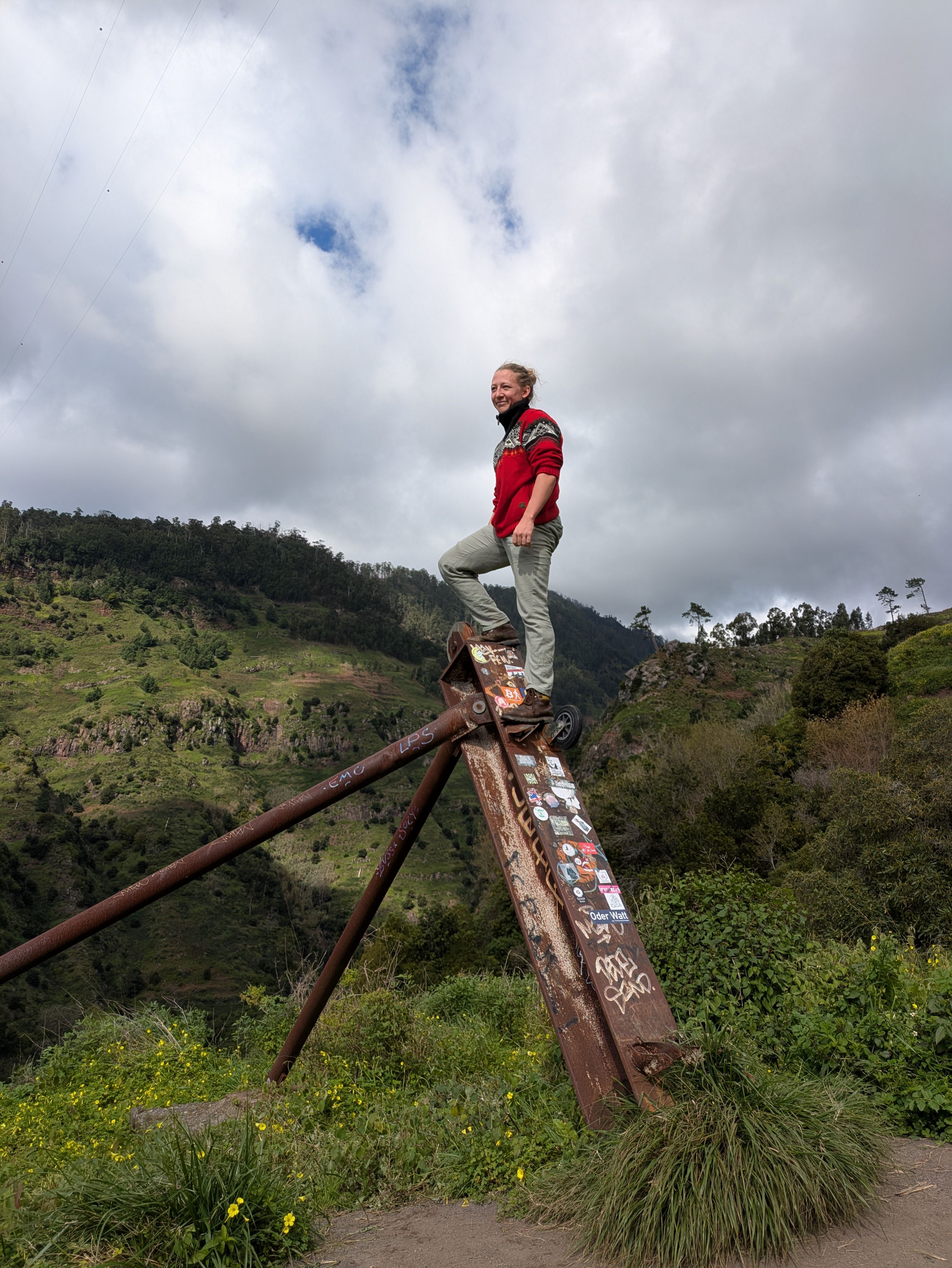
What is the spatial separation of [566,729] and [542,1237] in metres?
1.93

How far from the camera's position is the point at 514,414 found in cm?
408

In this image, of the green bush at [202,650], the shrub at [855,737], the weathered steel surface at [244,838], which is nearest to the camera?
the weathered steel surface at [244,838]

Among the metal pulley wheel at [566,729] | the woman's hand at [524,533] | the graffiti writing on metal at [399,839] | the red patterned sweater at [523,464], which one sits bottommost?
the graffiti writing on metal at [399,839]

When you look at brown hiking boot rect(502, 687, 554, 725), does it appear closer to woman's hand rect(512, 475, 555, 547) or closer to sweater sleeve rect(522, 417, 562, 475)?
woman's hand rect(512, 475, 555, 547)

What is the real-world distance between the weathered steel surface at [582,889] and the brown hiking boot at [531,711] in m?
0.03

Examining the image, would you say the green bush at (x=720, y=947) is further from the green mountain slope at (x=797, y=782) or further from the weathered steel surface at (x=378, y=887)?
the weathered steel surface at (x=378, y=887)

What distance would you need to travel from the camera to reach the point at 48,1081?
7.89 metres

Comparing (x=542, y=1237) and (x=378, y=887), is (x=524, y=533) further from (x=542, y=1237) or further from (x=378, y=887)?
(x=542, y=1237)

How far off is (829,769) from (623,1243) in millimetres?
35024

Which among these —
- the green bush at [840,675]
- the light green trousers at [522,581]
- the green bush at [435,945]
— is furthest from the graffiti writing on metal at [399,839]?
the green bush at [840,675]

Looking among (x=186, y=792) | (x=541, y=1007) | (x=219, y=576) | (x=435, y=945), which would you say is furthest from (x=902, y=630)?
(x=219, y=576)

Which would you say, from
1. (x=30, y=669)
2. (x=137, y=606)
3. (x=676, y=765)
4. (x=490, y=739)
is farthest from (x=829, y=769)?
(x=137, y=606)

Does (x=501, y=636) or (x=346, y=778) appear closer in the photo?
(x=346, y=778)

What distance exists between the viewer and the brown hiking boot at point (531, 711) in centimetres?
359
